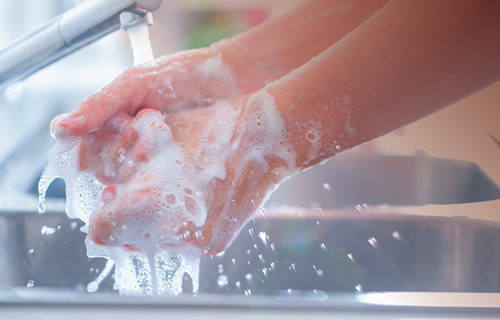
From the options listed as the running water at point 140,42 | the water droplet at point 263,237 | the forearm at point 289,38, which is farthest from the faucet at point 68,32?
the water droplet at point 263,237

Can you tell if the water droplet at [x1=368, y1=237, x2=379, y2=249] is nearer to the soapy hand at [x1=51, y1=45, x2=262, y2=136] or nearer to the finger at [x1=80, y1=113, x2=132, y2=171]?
the soapy hand at [x1=51, y1=45, x2=262, y2=136]

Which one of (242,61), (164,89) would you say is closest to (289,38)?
(242,61)

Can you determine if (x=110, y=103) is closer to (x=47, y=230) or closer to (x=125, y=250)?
(x=125, y=250)

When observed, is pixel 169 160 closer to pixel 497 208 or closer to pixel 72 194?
pixel 72 194

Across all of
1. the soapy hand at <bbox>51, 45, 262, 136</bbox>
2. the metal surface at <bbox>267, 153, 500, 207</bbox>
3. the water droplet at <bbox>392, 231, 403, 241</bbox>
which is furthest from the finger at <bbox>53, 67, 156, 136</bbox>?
the water droplet at <bbox>392, 231, 403, 241</bbox>

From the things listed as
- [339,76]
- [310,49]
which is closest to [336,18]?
[310,49]

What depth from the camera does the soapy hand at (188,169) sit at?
0.39m

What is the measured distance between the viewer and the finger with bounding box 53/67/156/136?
39 cm

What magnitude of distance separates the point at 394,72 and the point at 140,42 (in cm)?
33

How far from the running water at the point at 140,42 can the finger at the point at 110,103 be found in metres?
0.04

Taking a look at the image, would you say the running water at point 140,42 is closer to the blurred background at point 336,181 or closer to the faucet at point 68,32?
the faucet at point 68,32

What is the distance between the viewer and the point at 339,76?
35 cm

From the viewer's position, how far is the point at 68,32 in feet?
1.34

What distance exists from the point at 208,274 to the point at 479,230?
1.94 ft
